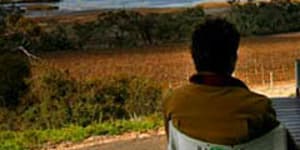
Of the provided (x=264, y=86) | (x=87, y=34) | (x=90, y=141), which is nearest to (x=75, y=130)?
(x=90, y=141)

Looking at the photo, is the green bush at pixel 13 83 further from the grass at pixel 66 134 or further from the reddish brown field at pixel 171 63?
the grass at pixel 66 134

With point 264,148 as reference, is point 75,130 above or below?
below

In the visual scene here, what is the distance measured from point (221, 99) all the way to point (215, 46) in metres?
0.14

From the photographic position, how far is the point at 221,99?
1.93 meters

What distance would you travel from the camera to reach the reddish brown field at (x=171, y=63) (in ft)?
34.1

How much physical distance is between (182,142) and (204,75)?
20 centimetres

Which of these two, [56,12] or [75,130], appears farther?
[56,12]

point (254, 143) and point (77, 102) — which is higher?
point (254, 143)

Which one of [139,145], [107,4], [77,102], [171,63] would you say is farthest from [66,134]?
[107,4]

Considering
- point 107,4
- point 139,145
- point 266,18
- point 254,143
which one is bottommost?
point 107,4

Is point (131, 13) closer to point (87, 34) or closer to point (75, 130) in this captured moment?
point (87, 34)

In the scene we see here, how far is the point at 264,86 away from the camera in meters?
9.98

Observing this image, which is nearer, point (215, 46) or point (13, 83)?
point (215, 46)

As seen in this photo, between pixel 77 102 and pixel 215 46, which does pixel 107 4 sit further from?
pixel 215 46
